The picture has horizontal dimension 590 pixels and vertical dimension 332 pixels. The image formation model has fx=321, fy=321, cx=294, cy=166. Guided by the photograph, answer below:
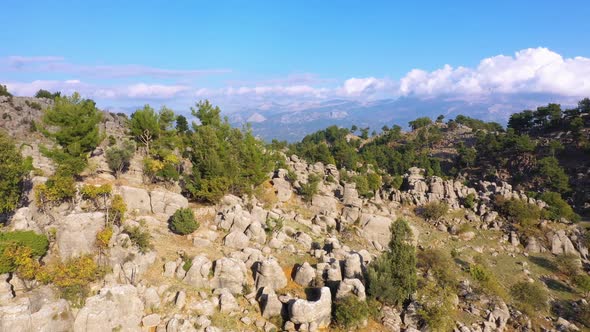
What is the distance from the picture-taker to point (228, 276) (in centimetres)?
2755

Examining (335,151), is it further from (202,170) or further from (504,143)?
(202,170)

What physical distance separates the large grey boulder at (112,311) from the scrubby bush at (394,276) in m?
19.7

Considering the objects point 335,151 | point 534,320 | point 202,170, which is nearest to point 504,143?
point 335,151

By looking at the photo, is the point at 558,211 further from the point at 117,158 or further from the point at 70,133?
the point at 70,133

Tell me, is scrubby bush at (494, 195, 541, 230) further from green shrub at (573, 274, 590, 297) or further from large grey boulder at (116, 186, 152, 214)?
large grey boulder at (116, 186, 152, 214)

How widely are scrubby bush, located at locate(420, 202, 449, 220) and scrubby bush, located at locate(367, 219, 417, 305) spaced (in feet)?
113

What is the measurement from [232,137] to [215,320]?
1563 inches

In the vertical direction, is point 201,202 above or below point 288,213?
above

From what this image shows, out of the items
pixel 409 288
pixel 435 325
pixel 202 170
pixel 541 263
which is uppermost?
pixel 202 170

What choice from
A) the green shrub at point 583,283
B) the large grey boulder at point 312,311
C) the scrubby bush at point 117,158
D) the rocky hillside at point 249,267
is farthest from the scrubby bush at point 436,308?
the scrubby bush at point 117,158

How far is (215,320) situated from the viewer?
78.9ft

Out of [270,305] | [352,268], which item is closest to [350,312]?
[352,268]

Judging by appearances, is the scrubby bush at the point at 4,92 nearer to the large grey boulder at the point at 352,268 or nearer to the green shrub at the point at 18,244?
the green shrub at the point at 18,244

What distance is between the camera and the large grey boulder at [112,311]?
21.0m
